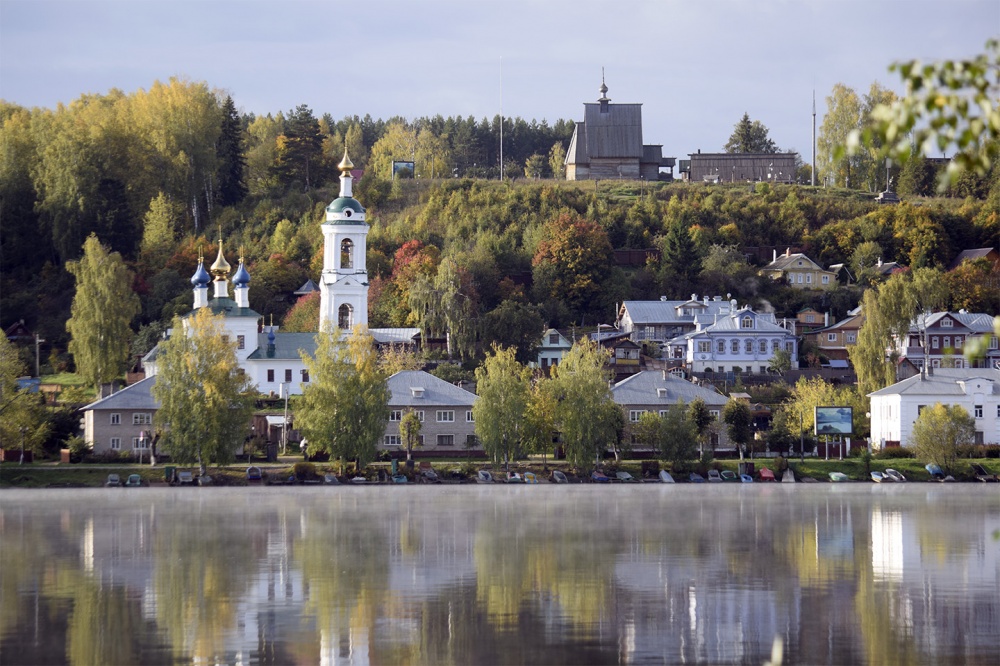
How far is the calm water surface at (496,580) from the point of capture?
28859 mm

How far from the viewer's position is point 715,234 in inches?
4486

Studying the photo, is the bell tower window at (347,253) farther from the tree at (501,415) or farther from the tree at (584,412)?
the tree at (584,412)

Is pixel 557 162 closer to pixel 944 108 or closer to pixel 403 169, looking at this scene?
pixel 403 169

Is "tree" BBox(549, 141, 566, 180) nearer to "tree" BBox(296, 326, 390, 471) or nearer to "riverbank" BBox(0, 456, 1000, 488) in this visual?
"tree" BBox(296, 326, 390, 471)

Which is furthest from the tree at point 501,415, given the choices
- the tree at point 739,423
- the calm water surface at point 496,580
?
the tree at point 739,423

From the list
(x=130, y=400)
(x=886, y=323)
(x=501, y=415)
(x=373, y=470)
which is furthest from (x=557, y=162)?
(x=373, y=470)

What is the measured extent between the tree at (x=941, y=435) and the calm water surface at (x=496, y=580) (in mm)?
9469

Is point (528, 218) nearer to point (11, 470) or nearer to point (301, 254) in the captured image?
point (301, 254)

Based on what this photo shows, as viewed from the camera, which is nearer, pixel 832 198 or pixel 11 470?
pixel 11 470

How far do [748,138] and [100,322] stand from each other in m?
79.6

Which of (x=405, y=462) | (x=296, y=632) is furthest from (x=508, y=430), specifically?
(x=296, y=632)

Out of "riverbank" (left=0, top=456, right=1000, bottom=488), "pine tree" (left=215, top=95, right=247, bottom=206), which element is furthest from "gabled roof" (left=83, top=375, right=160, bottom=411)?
"pine tree" (left=215, top=95, right=247, bottom=206)

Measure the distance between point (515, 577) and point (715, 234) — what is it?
259 ft

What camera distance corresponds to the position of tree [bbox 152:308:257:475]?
217 ft
